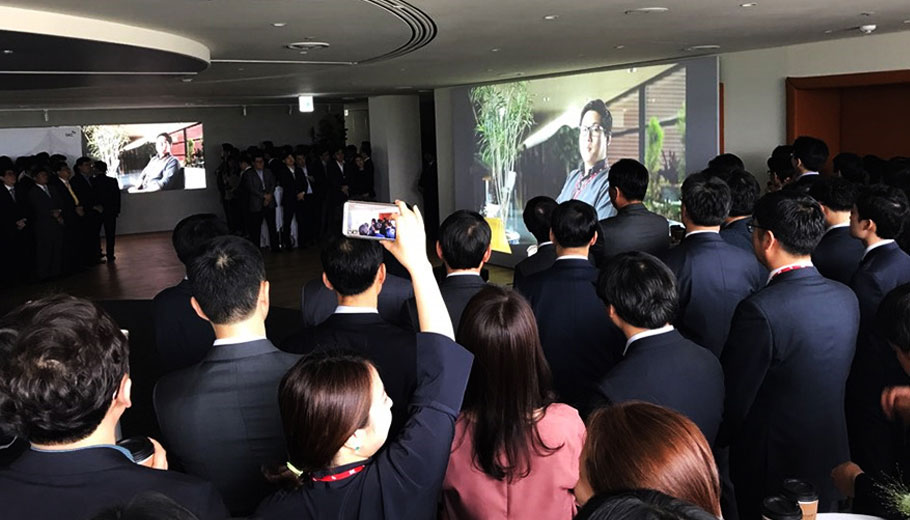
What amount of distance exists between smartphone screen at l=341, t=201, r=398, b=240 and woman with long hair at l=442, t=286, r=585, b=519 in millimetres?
418

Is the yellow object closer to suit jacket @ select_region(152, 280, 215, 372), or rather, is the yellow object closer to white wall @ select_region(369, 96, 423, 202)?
white wall @ select_region(369, 96, 423, 202)

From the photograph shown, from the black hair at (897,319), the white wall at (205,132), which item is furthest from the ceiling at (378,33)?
the white wall at (205,132)

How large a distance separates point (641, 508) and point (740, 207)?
3.83m

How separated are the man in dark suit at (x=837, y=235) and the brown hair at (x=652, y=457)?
3121mm

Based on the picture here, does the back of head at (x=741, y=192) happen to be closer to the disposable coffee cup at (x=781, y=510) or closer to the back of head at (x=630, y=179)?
the back of head at (x=630, y=179)

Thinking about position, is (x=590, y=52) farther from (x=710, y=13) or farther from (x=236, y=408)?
(x=236, y=408)

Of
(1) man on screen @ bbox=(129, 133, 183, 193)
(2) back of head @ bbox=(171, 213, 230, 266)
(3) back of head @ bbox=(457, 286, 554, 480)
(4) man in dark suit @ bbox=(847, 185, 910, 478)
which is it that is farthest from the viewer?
(1) man on screen @ bbox=(129, 133, 183, 193)

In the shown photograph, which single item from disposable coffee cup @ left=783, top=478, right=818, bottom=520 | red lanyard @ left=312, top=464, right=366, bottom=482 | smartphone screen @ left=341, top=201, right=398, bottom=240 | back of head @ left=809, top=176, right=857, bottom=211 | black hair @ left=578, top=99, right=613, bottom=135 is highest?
black hair @ left=578, top=99, right=613, bottom=135

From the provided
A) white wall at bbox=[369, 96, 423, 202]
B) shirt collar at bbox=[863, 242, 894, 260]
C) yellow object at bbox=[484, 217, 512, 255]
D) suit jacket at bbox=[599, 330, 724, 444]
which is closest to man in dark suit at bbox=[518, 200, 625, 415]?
suit jacket at bbox=[599, 330, 724, 444]

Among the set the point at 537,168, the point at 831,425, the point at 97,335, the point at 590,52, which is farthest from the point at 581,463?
the point at 537,168

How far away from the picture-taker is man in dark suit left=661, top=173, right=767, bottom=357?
370cm

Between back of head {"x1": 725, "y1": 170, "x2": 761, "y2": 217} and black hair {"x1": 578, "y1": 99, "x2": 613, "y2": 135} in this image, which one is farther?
black hair {"x1": 578, "y1": 99, "x2": 613, "y2": 135}

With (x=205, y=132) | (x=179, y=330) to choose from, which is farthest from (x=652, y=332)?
(x=205, y=132)

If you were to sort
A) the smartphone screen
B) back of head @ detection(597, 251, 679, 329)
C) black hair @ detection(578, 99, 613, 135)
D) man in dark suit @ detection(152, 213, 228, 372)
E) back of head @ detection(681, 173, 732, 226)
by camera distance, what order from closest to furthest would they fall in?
1. the smartphone screen
2. back of head @ detection(597, 251, 679, 329)
3. man in dark suit @ detection(152, 213, 228, 372)
4. back of head @ detection(681, 173, 732, 226)
5. black hair @ detection(578, 99, 613, 135)
